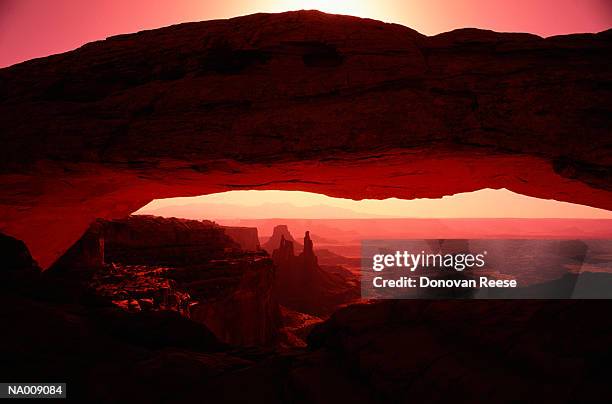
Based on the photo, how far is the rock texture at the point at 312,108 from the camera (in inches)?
203

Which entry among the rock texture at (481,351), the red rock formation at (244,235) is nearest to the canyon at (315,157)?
the rock texture at (481,351)

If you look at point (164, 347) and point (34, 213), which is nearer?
point (164, 347)

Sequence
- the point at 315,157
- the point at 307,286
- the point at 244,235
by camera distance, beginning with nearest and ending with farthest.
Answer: the point at 315,157 < the point at 307,286 < the point at 244,235

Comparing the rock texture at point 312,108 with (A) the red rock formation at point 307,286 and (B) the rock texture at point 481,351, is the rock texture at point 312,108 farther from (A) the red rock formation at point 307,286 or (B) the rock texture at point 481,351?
(A) the red rock formation at point 307,286

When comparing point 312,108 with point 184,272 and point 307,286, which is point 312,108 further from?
point 307,286

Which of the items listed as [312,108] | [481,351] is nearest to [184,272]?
[312,108]

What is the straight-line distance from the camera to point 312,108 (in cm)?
566

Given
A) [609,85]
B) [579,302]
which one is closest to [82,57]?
[609,85]

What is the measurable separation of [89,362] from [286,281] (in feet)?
134

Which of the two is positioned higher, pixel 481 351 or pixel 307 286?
pixel 481 351

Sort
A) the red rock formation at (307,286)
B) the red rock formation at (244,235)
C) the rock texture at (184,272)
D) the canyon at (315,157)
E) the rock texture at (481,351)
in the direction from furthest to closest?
the red rock formation at (244,235), the red rock formation at (307,286), the rock texture at (184,272), the canyon at (315,157), the rock texture at (481,351)

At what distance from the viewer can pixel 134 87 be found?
6363mm

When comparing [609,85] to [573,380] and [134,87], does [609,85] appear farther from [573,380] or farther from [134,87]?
[134,87]

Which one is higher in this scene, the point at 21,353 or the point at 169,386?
the point at 21,353
